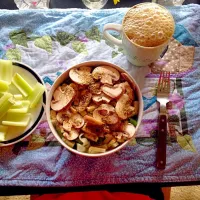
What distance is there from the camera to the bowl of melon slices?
2.27 feet

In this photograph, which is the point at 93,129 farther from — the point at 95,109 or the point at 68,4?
the point at 68,4

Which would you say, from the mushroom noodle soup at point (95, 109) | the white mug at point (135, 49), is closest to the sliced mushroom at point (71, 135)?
the mushroom noodle soup at point (95, 109)

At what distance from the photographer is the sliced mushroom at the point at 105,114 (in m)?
0.67

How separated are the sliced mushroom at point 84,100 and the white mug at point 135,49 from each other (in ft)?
0.44

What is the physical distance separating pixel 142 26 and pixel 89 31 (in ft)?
0.59

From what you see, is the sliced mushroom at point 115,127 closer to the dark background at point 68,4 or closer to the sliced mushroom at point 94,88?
the sliced mushroom at point 94,88

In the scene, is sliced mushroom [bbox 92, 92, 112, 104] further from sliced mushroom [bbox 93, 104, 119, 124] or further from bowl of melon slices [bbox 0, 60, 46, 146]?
bowl of melon slices [bbox 0, 60, 46, 146]

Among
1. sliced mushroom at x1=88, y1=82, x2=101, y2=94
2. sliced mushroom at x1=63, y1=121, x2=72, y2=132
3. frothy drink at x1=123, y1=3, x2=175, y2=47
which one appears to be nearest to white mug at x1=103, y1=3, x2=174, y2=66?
frothy drink at x1=123, y1=3, x2=175, y2=47

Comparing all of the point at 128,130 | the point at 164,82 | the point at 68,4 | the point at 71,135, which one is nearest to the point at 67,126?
the point at 71,135

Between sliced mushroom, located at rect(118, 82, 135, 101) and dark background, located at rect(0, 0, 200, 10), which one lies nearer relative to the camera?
→ sliced mushroom, located at rect(118, 82, 135, 101)

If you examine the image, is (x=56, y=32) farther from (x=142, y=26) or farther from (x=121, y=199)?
(x=121, y=199)

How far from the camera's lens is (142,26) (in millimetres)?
706

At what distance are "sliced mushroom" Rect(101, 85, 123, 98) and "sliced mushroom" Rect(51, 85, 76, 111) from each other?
64 mm

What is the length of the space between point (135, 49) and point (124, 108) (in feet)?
0.43
